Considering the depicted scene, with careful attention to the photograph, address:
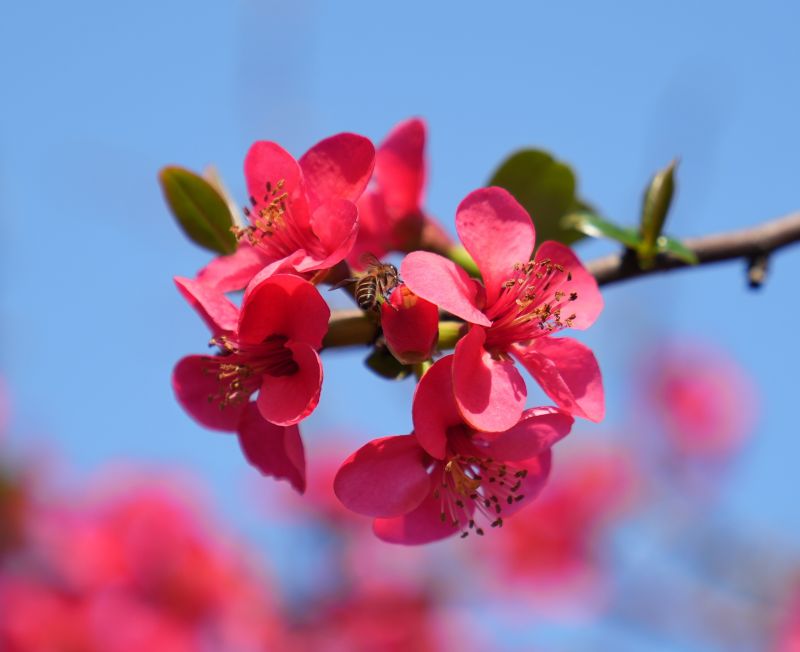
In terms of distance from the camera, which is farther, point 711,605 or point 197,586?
point 197,586

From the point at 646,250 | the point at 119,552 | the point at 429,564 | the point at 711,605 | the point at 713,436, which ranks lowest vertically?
the point at 713,436

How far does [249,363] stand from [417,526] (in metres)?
0.25

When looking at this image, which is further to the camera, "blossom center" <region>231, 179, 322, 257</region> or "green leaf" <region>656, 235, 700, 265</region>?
"green leaf" <region>656, 235, 700, 265</region>

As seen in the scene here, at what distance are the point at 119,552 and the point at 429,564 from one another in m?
1.37

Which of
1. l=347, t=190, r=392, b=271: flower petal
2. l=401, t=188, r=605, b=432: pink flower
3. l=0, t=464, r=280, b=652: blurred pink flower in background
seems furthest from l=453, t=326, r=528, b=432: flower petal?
l=0, t=464, r=280, b=652: blurred pink flower in background

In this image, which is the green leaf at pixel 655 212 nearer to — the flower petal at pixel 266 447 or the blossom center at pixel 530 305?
the blossom center at pixel 530 305

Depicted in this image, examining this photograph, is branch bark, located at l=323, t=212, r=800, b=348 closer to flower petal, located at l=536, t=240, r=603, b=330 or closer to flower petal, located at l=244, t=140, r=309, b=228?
flower petal, located at l=536, t=240, r=603, b=330

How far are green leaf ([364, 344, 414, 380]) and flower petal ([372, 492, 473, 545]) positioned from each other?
141 millimetres

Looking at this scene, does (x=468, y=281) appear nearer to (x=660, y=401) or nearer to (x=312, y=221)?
(x=312, y=221)

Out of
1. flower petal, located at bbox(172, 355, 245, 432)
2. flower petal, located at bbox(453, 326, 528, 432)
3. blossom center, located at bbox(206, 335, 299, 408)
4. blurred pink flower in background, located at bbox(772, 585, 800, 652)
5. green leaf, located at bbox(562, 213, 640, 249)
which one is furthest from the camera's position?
blurred pink flower in background, located at bbox(772, 585, 800, 652)

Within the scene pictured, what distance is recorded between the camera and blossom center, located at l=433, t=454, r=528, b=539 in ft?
3.14

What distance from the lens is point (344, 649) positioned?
3.93 meters

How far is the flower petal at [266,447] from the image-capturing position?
969 millimetres

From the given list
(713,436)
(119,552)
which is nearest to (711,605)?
(713,436)
